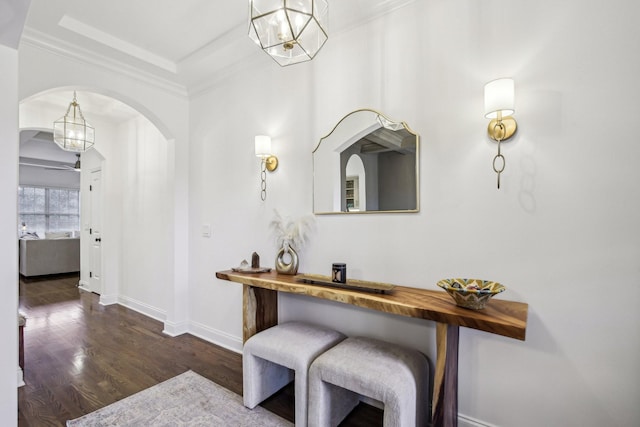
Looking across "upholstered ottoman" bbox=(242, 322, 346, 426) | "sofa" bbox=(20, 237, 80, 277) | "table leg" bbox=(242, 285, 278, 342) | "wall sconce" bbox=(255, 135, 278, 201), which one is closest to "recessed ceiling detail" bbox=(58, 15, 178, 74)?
"wall sconce" bbox=(255, 135, 278, 201)

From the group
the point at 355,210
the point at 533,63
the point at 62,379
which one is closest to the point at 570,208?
the point at 533,63

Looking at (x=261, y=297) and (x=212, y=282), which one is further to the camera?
(x=212, y=282)

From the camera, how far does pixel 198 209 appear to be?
333 centimetres

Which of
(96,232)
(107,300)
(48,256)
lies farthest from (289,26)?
(48,256)

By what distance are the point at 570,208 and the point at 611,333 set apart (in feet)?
1.94

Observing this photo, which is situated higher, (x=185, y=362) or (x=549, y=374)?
(x=549, y=374)

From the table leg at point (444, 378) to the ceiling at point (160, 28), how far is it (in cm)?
201

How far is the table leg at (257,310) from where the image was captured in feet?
7.52

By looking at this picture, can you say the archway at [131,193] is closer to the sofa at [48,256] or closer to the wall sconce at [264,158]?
the wall sconce at [264,158]

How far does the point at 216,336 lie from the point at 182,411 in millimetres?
1118

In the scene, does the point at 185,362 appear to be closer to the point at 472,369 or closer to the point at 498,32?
the point at 472,369

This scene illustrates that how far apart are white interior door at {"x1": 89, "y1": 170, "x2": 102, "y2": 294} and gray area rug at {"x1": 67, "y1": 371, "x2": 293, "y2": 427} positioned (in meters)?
3.37

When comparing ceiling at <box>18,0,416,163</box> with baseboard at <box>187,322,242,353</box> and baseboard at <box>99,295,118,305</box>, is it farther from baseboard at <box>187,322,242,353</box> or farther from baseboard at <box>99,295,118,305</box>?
baseboard at <box>99,295,118,305</box>

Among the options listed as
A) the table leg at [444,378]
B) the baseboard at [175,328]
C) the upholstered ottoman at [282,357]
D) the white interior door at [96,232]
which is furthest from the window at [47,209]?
the table leg at [444,378]
